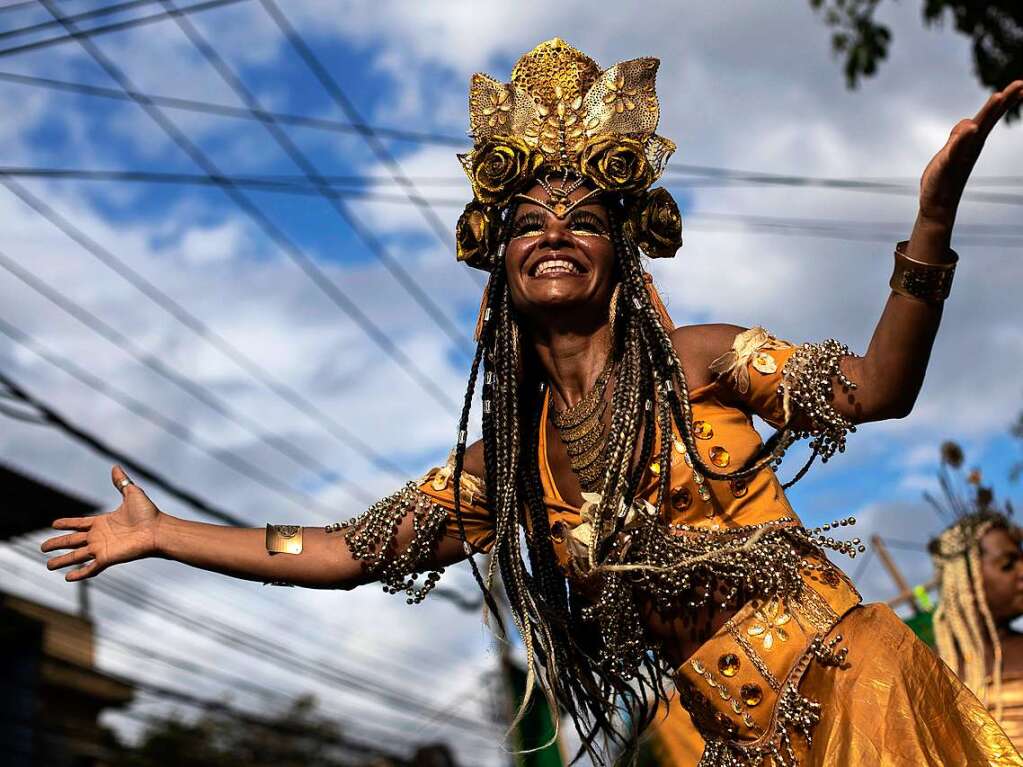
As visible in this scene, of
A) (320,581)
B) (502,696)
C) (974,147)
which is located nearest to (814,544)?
(974,147)

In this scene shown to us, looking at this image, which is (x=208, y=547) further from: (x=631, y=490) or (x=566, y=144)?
(x=566, y=144)

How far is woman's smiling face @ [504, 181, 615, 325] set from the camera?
3.39 m

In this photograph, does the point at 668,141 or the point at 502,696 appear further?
the point at 502,696

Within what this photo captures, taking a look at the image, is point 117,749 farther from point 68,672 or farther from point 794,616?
point 794,616

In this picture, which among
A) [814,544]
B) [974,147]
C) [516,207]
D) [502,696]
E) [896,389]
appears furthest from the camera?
[502,696]

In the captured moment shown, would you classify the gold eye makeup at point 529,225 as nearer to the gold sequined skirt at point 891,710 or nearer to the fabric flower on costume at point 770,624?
the fabric flower on costume at point 770,624

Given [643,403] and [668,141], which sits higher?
[668,141]

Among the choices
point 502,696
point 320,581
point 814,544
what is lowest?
point 814,544

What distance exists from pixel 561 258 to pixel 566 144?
12.3 inches

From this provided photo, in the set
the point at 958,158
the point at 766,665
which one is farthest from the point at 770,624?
the point at 958,158

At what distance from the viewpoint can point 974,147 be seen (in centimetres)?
279

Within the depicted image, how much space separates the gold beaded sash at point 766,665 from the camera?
3.11 metres

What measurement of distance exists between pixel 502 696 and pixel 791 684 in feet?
36.6

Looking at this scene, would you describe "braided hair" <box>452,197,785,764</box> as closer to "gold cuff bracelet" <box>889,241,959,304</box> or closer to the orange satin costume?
the orange satin costume
